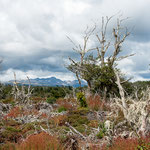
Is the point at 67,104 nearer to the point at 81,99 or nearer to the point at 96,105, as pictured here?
the point at 81,99

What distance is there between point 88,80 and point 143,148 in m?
14.2

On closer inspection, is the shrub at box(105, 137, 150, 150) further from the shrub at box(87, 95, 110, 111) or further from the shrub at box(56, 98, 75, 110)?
the shrub at box(56, 98, 75, 110)

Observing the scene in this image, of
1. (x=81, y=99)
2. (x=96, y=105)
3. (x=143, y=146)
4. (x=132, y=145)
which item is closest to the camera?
(x=143, y=146)

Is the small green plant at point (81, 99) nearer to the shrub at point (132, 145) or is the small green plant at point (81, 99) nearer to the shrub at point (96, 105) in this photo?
the shrub at point (96, 105)

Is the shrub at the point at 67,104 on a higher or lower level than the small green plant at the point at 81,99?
lower

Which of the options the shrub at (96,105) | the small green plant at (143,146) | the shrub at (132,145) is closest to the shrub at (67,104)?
the shrub at (96,105)

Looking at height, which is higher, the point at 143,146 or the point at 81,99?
the point at 81,99

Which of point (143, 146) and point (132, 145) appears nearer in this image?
point (143, 146)

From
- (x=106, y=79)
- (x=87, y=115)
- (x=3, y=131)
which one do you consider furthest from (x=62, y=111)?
(x=3, y=131)

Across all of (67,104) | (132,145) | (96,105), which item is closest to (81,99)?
(96,105)

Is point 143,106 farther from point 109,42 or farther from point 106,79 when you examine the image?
point 109,42

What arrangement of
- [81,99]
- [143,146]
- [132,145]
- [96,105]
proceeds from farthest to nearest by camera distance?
1. [96,105]
2. [81,99]
3. [132,145]
4. [143,146]

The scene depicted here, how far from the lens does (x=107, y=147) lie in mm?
4832

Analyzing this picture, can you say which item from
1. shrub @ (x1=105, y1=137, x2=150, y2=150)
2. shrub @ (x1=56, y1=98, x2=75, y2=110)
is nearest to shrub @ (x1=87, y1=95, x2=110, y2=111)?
shrub @ (x1=56, y1=98, x2=75, y2=110)
